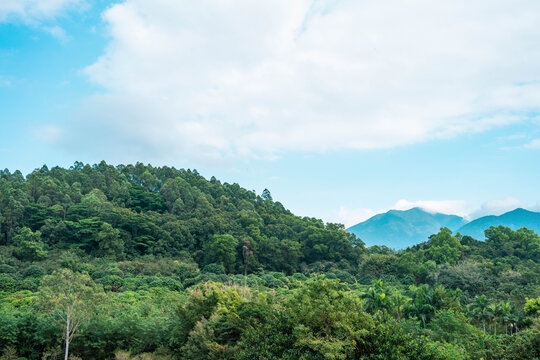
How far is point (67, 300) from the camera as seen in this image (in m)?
16.0

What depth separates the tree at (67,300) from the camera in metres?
16.1

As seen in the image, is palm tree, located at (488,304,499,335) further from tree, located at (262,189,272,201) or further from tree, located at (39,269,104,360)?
tree, located at (262,189,272,201)

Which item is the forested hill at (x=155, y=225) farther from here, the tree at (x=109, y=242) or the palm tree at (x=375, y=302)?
the palm tree at (x=375, y=302)

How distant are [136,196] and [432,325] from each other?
4429 centimetres

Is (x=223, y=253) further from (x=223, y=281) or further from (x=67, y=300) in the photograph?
(x=67, y=300)

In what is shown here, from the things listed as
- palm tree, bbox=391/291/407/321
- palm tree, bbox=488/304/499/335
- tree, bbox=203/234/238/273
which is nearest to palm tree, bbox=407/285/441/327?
palm tree, bbox=391/291/407/321

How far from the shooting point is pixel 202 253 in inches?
1657

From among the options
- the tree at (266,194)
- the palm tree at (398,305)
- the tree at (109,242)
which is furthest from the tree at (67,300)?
the tree at (266,194)

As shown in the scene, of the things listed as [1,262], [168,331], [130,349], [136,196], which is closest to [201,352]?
[168,331]

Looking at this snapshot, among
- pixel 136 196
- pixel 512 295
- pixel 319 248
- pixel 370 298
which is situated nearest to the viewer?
pixel 370 298

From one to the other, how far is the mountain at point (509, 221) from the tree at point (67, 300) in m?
178

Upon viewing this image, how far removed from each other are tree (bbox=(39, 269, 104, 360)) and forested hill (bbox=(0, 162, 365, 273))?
20.2 meters

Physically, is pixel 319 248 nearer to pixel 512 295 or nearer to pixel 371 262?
pixel 371 262

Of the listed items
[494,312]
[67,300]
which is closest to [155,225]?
[67,300]
